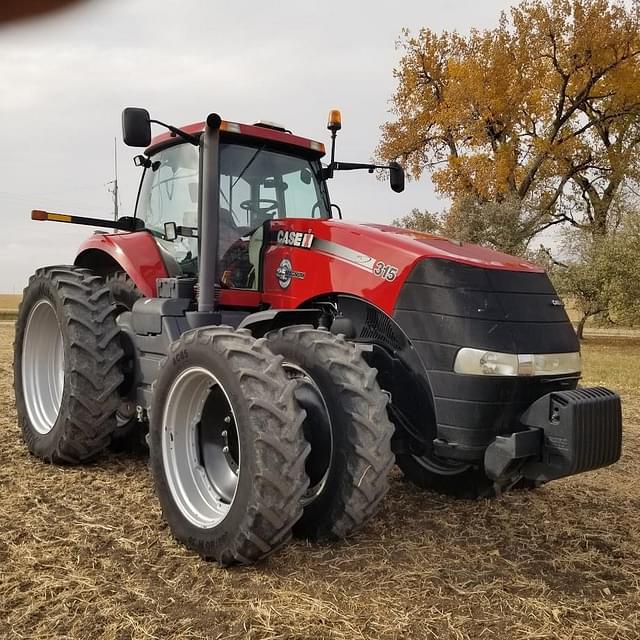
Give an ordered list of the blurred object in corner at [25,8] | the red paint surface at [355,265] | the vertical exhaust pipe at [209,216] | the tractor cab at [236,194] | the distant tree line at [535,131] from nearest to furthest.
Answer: the blurred object in corner at [25,8], the red paint surface at [355,265], the vertical exhaust pipe at [209,216], the tractor cab at [236,194], the distant tree line at [535,131]

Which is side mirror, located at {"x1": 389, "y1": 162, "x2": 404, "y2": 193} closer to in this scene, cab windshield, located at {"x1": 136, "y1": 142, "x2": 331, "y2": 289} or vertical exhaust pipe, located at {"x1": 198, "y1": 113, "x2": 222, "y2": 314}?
cab windshield, located at {"x1": 136, "y1": 142, "x2": 331, "y2": 289}

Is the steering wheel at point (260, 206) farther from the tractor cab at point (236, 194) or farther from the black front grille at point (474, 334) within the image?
the black front grille at point (474, 334)

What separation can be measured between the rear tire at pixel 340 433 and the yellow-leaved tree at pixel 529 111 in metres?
18.9

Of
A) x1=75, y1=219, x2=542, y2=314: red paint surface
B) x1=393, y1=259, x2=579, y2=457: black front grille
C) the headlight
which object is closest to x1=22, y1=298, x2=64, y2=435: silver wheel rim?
x1=75, y1=219, x2=542, y2=314: red paint surface

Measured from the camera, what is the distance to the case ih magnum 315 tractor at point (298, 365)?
3.09 metres

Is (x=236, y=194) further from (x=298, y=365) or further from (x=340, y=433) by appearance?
(x=340, y=433)

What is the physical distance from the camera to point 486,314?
3326 millimetres

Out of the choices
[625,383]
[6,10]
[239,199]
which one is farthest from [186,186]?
[625,383]

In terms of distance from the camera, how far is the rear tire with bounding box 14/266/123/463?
452 centimetres

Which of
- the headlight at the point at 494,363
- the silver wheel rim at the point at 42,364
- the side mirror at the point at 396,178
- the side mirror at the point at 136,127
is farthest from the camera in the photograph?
the silver wheel rim at the point at 42,364

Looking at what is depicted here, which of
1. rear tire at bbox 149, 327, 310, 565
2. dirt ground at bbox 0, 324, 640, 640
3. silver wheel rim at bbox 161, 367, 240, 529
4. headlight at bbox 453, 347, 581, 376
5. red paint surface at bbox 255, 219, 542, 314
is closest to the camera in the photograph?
dirt ground at bbox 0, 324, 640, 640

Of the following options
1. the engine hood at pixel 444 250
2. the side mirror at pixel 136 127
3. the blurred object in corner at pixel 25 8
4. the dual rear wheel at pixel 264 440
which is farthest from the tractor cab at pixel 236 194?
the blurred object in corner at pixel 25 8

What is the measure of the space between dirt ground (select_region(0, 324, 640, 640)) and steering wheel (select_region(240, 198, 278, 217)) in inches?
76.8

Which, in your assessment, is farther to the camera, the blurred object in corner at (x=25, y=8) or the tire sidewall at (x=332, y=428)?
the tire sidewall at (x=332, y=428)
